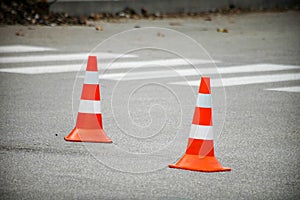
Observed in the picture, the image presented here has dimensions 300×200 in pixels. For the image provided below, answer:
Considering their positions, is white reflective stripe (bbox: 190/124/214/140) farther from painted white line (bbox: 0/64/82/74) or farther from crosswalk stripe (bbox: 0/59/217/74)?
painted white line (bbox: 0/64/82/74)

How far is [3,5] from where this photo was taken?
60.4ft

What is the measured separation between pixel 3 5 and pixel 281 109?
10291 mm

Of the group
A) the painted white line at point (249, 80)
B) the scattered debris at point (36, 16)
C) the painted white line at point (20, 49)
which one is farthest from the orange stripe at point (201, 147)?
the scattered debris at point (36, 16)

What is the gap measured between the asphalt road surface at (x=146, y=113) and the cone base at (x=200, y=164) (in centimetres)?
6

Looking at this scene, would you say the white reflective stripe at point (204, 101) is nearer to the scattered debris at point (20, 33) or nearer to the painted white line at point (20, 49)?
the painted white line at point (20, 49)

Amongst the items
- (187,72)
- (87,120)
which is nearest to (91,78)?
(87,120)

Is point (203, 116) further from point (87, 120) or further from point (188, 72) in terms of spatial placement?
point (188, 72)

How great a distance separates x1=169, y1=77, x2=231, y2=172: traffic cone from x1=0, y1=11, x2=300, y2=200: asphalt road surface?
0.31ft

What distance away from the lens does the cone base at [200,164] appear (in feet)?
21.6

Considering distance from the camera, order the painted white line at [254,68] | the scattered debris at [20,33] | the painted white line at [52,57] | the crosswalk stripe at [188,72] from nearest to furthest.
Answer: the crosswalk stripe at [188,72]
the painted white line at [254,68]
the painted white line at [52,57]
the scattered debris at [20,33]

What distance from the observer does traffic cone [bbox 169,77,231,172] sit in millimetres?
6605

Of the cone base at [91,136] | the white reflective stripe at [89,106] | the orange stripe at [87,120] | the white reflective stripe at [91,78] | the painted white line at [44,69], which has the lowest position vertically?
the painted white line at [44,69]

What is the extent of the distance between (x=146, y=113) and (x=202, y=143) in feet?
8.38

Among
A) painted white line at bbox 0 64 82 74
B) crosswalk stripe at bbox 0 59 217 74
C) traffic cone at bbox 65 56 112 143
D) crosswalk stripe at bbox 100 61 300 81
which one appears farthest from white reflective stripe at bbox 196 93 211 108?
painted white line at bbox 0 64 82 74
